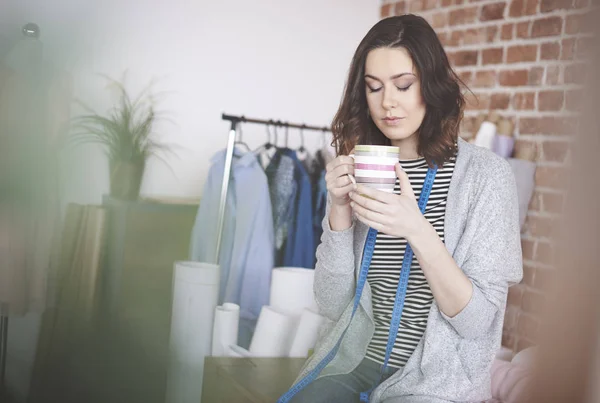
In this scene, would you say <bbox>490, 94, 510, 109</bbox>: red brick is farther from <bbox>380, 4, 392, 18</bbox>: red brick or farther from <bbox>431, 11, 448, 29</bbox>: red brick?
<bbox>380, 4, 392, 18</bbox>: red brick

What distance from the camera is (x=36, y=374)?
1.90 ft

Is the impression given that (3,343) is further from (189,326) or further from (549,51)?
(549,51)

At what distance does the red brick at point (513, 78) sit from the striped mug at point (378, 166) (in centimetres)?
129

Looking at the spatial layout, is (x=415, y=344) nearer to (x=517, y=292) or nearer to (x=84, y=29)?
(x=84, y=29)

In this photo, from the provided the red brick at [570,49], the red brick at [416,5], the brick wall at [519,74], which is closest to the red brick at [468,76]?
the brick wall at [519,74]

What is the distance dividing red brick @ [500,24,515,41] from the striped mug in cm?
135

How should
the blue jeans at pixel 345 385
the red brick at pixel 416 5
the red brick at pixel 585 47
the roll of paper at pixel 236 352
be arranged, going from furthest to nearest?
the red brick at pixel 416 5, the roll of paper at pixel 236 352, the blue jeans at pixel 345 385, the red brick at pixel 585 47

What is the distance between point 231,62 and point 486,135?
34.3 inches

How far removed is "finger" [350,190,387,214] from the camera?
3.06ft

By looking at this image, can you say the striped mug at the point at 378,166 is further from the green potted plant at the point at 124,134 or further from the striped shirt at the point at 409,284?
the green potted plant at the point at 124,134

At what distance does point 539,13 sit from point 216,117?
1088mm

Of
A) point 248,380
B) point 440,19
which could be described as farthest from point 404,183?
point 440,19

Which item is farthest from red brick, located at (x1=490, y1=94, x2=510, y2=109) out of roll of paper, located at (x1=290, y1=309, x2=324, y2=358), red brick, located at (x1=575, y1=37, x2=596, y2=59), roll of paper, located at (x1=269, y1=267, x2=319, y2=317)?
red brick, located at (x1=575, y1=37, x2=596, y2=59)

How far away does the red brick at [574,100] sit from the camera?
171mm
